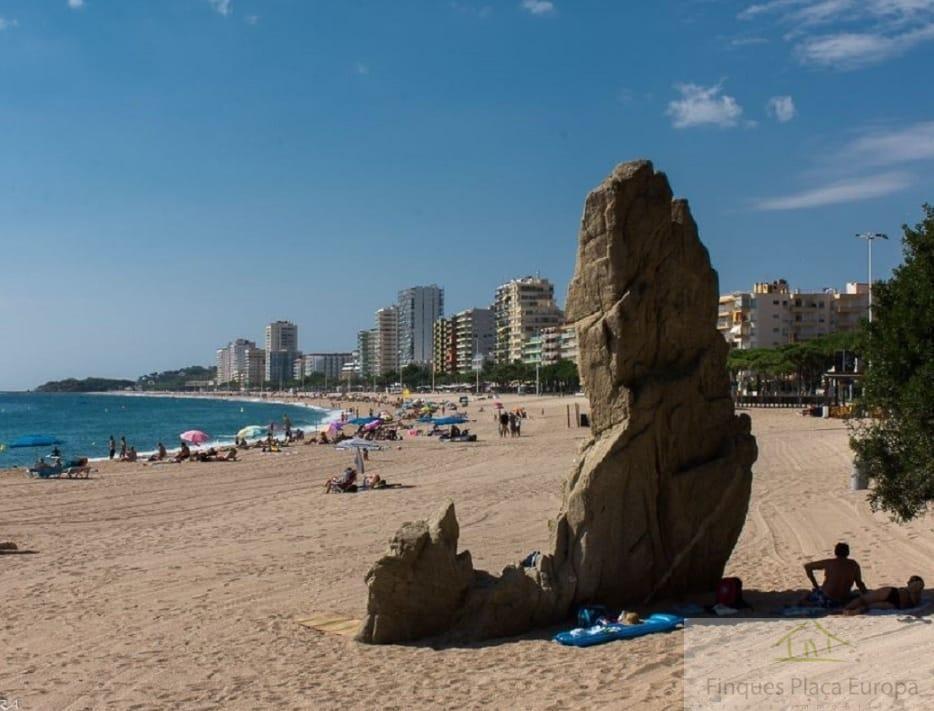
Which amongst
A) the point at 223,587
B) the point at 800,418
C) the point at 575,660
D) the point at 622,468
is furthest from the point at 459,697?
the point at 800,418

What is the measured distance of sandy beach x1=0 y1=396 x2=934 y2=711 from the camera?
24.3 feet

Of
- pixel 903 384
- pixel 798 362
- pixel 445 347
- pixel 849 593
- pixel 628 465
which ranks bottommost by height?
pixel 849 593

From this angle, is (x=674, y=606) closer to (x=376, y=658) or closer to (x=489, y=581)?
(x=489, y=581)

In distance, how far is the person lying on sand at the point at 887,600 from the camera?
331 inches

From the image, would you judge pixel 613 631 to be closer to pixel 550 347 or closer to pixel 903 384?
pixel 903 384

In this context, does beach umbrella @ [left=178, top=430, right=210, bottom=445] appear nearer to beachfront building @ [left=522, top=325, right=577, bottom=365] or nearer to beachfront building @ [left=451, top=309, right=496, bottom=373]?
beachfront building @ [left=522, top=325, right=577, bottom=365]

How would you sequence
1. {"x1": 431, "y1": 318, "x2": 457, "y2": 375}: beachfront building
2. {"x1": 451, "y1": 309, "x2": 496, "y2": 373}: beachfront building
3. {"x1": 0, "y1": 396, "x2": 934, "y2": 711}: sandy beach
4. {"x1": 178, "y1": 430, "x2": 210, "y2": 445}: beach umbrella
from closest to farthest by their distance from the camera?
{"x1": 0, "y1": 396, "x2": 934, "y2": 711}: sandy beach < {"x1": 178, "y1": 430, "x2": 210, "y2": 445}: beach umbrella < {"x1": 451, "y1": 309, "x2": 496, "y2": 373}: beachfront building < {"x1": 431, "y1": 318, "x2": 457, "y2": 375}: beachfront building

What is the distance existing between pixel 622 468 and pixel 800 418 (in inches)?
1593

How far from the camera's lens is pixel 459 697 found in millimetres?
7066

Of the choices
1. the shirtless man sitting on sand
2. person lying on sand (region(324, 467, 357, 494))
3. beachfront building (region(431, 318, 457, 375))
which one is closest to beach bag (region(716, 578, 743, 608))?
the shirtless man sitting on sand

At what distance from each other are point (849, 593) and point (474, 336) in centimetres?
17365

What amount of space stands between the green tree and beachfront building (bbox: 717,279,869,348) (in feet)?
305

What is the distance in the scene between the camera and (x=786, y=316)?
101000 mm

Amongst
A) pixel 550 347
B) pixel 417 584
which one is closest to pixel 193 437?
pixel 417 584
